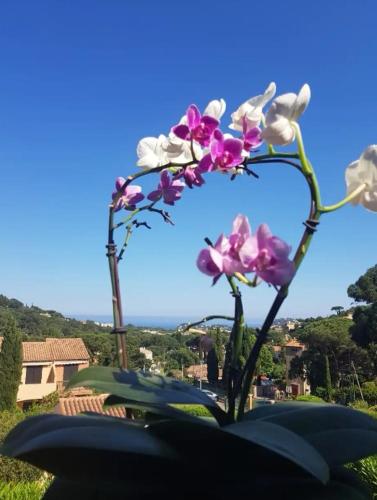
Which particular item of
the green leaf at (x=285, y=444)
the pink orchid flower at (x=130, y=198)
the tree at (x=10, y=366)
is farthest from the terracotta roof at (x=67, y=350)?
the green leaf at (x=285, y=444)

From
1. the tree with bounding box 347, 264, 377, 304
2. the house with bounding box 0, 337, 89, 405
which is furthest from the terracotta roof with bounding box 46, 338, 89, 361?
the tree with bounding box 347, 264, 377, 304

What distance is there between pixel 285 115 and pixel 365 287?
28.1 meters

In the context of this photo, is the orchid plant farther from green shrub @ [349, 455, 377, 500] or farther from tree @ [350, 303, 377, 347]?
tree @ [350, 303, 377, 347]

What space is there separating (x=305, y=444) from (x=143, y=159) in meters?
0.65

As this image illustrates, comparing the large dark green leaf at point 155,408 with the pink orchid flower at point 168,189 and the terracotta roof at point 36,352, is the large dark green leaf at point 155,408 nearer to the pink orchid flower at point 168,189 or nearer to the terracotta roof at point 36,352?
the pink orchid flower at point 168,189

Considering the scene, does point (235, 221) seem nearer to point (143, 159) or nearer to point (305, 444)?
point (305, 444)

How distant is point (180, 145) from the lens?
0.91 metres

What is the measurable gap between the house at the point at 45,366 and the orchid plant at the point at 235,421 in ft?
70.6

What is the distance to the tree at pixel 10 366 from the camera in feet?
48.5

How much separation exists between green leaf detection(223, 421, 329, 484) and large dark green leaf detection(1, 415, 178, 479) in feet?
0.32

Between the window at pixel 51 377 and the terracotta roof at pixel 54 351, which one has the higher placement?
the terracotta roof at pixel 54 351

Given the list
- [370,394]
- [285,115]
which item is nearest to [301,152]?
[285,115]

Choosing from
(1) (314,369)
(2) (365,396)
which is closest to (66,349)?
(1) (314,369)

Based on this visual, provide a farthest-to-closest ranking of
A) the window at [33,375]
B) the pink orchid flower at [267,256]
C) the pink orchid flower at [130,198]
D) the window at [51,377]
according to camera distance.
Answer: the window at [51,377] → the window at [33,375] → the pink orchid flower at [130,198] → the pink orchid flower at [267,256]
